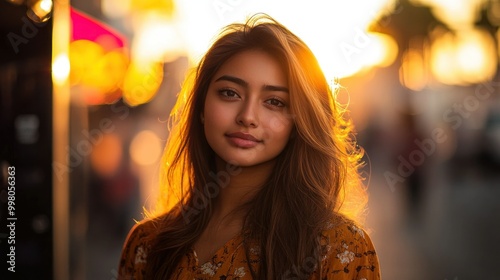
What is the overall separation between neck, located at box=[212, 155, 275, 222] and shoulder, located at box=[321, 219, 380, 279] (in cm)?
39

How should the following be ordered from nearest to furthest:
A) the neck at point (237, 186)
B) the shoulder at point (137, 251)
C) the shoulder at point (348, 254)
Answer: the shoulder at point (348, 254), the neck at point (237, 186), the shoulder at point (137, 251)

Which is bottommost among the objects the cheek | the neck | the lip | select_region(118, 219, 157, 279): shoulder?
select_region(118, 219, 157, 279): shoulder

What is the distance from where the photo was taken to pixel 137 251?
3.04 meters

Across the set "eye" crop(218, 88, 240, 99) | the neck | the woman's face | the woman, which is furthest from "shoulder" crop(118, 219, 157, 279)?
"eye" crop(218, 88, 240, 99)

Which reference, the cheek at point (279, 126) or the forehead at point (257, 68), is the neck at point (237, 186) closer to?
the cheek at point (279, 126)

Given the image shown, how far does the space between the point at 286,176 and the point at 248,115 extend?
0.29 m

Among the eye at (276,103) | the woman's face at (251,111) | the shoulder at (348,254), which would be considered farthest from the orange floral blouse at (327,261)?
the eye at (276,103)

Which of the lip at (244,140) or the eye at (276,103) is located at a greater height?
the eye at (276,103)

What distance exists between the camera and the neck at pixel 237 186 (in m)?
2.86

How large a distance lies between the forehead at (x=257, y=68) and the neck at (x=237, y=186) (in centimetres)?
33

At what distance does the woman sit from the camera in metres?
2.59

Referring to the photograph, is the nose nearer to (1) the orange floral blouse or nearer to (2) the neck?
(2) the neck

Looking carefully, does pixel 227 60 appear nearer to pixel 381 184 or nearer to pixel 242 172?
Result: pixel 242 172

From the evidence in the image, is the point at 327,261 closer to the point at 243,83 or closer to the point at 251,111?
the point at 251,111
